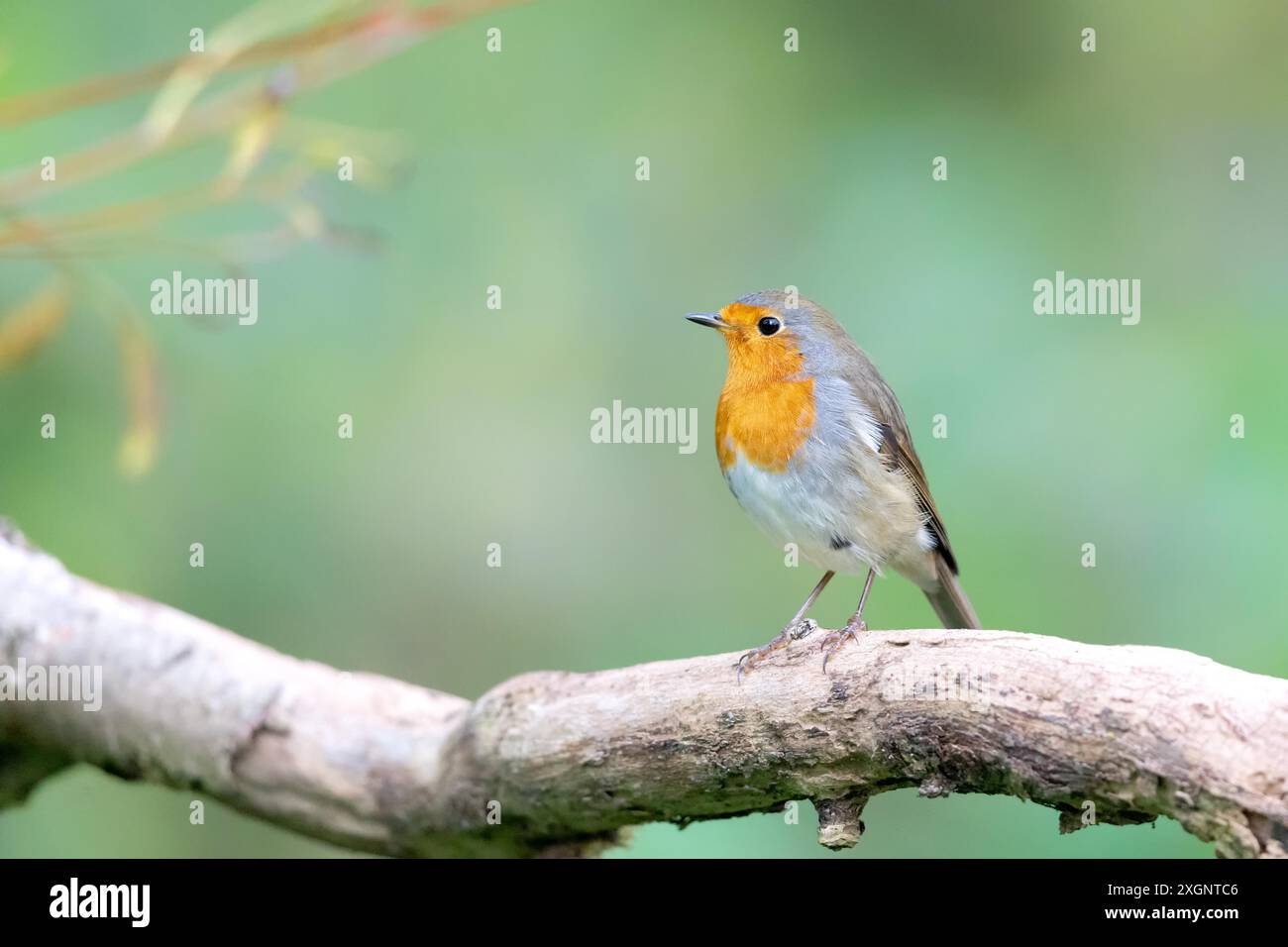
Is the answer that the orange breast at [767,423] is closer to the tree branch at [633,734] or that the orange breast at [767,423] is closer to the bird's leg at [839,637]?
the bird's leg at [839,637]

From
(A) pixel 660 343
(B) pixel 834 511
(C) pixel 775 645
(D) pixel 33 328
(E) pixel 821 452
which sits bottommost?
(C) pixel 775 645

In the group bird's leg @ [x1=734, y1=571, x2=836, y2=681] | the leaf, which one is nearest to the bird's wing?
bird's leg @ [x1=734, y1=571, x2=836, y2=681]

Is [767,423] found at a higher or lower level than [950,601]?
higher

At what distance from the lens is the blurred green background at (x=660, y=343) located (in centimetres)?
416

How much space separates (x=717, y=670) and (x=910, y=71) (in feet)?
10.6

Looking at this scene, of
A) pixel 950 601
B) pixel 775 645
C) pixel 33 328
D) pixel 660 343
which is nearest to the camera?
pixel 33 328

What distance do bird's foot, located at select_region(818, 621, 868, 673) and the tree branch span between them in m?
0.03

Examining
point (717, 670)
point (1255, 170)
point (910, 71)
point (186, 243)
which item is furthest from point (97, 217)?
point (1255, 170)

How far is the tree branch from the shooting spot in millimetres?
2008

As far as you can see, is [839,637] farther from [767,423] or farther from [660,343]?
[660,343]

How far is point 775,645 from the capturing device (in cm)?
272

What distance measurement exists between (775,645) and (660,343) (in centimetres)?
236

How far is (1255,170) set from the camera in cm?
472

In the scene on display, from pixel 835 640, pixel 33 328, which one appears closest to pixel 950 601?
pixel 835 640
